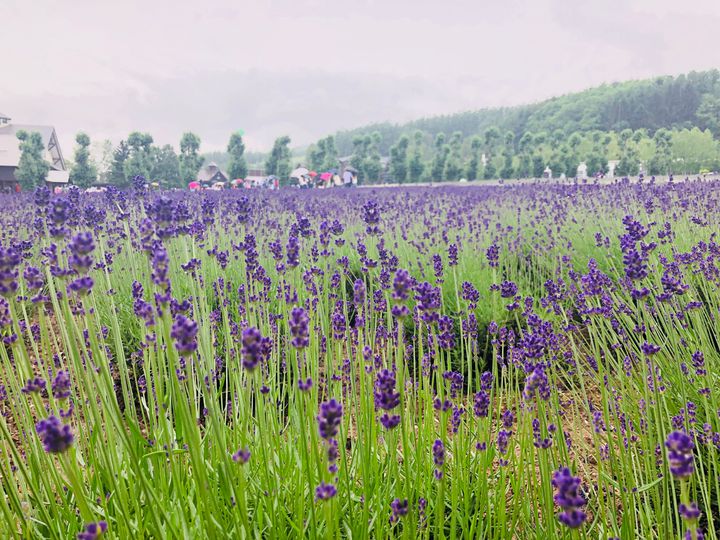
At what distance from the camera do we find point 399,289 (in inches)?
45.5

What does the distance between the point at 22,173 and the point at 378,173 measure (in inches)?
1328

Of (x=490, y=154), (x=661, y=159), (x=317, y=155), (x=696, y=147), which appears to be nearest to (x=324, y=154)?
(x=317, y=155)

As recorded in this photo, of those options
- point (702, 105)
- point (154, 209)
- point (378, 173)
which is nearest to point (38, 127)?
point (378, 173)

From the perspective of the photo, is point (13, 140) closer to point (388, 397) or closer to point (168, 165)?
point (168, 165)

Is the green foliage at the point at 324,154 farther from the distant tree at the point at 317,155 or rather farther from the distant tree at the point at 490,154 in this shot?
the distant tree at the point at 490,154

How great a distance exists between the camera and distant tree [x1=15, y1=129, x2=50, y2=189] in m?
27.0

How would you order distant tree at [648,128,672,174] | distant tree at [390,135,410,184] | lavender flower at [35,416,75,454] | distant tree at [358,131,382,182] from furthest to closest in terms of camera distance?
distant tree at [358,131,382,182]
distant tree at [390,135,410,184]
distant tree at [648,128,672,174]
lavender flower at [35,416,75,454]

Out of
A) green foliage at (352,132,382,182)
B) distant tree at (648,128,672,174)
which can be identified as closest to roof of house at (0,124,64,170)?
green foliage at (352,132,382,182)

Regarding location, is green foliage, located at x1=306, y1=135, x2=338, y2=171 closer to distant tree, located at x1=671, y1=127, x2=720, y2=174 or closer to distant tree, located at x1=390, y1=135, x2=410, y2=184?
distant tree, located at x1=390, y1=135, x2=410, y2=184

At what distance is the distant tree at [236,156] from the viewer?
133ft

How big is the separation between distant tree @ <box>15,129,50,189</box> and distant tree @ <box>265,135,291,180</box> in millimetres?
19092

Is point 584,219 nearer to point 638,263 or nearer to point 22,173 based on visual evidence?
point 638,263

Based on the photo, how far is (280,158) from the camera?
45.6m

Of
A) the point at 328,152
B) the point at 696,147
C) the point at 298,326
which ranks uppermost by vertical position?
the point at 328,152
